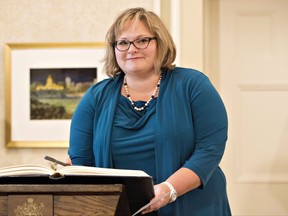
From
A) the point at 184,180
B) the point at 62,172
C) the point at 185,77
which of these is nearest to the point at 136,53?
the point at 185,77

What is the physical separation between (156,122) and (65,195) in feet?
1.78

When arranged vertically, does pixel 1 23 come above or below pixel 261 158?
above

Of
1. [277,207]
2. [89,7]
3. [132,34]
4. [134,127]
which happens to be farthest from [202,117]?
[277,207]

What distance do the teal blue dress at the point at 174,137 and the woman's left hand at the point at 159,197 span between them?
132 millimetres

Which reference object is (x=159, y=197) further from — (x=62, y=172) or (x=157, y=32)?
(x=157, y=32)

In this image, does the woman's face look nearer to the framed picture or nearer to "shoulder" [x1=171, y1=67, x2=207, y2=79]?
"shoulder" [x1=171, y1=67, x2=207, y2=79]

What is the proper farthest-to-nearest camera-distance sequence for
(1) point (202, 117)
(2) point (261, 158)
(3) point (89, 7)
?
(2) point (261, 158) < (3) point (89, 7) < (1) point (202, 117)

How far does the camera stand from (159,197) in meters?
1.53

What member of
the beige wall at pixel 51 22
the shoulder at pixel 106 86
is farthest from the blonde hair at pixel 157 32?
the beige wall at pixel 51 22

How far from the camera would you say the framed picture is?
3.22 m

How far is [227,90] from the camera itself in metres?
3.45

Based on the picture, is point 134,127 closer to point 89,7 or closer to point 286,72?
point 89,7

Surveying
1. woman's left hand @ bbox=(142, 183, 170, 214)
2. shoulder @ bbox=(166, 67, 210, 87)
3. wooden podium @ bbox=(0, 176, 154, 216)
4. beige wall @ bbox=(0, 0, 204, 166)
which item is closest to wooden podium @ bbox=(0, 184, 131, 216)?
wooden podium @ bbox=(0, 176, 154, 216)

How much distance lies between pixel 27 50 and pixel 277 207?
1.96m
